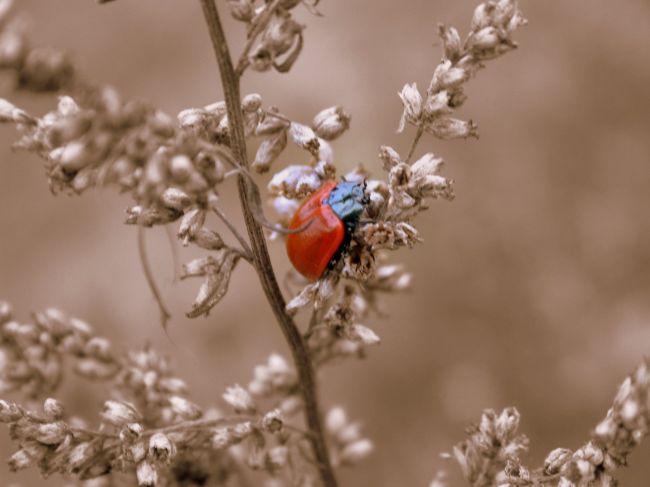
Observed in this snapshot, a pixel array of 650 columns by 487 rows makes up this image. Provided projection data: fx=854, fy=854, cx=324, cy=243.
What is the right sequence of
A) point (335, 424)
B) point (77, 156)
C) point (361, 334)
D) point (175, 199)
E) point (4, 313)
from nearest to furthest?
point (77, 156)
point (175, 199)
point (361, 334)
point (4, 313)
point (335, 424)

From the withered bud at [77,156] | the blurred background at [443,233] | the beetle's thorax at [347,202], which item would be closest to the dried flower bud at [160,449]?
the beetle's thorax at [347,202]

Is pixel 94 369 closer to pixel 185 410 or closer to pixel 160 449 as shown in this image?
pixel 185 410

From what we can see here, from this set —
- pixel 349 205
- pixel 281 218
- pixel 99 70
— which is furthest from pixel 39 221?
pixel 349 205

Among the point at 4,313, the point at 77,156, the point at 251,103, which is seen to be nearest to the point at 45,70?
the point at 77,156

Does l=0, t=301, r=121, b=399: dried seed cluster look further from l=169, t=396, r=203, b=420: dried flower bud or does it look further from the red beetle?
the red beetle

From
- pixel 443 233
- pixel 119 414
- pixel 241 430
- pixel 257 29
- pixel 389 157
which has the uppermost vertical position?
pixel 443 233

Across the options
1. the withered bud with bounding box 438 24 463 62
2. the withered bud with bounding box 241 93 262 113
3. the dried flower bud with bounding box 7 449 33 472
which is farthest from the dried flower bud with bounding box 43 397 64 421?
the withered bud with bounding box 438 24 463 62
